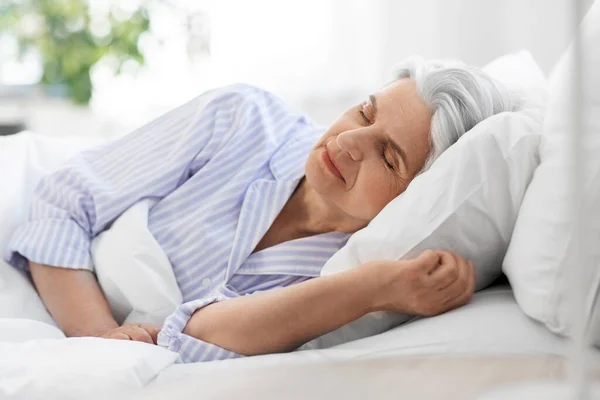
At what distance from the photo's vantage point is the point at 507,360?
2.68 ft

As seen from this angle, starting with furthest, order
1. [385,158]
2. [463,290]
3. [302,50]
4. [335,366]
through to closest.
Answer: [302,50]
[385,158]
[463,290]
[335,366]

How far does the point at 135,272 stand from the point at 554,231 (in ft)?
2.17

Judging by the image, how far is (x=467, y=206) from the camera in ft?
3.49

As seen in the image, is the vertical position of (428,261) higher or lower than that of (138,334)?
higher

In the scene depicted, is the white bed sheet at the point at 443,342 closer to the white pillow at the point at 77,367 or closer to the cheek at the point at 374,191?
the white pillow at the point at 77,367

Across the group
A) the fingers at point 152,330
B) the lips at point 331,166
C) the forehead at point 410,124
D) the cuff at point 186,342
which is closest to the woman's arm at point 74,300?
the fingers at point 152,330

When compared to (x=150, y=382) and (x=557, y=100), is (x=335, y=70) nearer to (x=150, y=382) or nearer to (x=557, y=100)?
(x=557, y=100)

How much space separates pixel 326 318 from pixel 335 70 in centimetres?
232

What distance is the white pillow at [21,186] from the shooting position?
131cm

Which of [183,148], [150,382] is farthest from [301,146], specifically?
[150,382]

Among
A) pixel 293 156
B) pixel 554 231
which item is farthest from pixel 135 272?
pixel 554 231

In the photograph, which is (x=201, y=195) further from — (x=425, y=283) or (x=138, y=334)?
(x=425, y=283)

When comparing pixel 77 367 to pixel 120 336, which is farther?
pixel 120 336

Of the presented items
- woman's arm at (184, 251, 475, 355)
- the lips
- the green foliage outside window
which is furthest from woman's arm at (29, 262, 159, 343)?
the green foliage outside window
